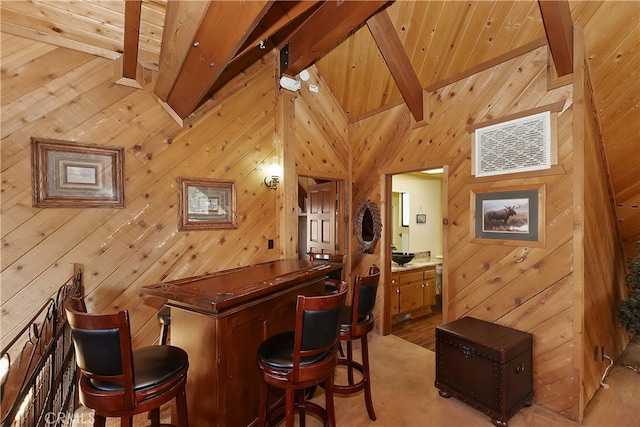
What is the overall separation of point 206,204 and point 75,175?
1.14 meters

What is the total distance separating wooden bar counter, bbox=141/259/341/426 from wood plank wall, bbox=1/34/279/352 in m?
1.03

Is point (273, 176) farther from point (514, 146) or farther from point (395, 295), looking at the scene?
point (514, 146)

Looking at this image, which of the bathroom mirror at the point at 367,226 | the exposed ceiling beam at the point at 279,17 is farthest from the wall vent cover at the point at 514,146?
the exposed ceiling beam at the point at 279,17

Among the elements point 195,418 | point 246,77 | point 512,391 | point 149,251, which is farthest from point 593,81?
point 149,251

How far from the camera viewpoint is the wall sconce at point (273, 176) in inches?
150

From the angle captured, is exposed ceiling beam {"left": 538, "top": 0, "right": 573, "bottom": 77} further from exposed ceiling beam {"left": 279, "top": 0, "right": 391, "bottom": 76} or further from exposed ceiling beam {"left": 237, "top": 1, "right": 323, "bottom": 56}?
exposed ceiling beam {"left": 237, "top": 1, "right": 323, "bottom": 56}

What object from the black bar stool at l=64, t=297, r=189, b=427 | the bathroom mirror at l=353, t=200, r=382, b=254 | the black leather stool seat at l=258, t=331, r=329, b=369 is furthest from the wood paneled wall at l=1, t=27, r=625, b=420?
the black leather stool seat at l=258, t=331, r=329, b=369

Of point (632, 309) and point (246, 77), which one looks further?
point (246, 77)

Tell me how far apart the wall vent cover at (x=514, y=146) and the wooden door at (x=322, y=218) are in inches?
86.2

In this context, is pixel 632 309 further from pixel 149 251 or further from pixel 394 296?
pixel 149 251

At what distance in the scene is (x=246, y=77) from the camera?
365 cm

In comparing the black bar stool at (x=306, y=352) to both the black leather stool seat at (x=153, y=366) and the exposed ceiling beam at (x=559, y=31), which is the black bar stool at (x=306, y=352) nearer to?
the black leather stool seat at (x=153, y=366)

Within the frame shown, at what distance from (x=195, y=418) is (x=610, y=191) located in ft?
14.3

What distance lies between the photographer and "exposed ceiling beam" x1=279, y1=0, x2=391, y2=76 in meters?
2.77
